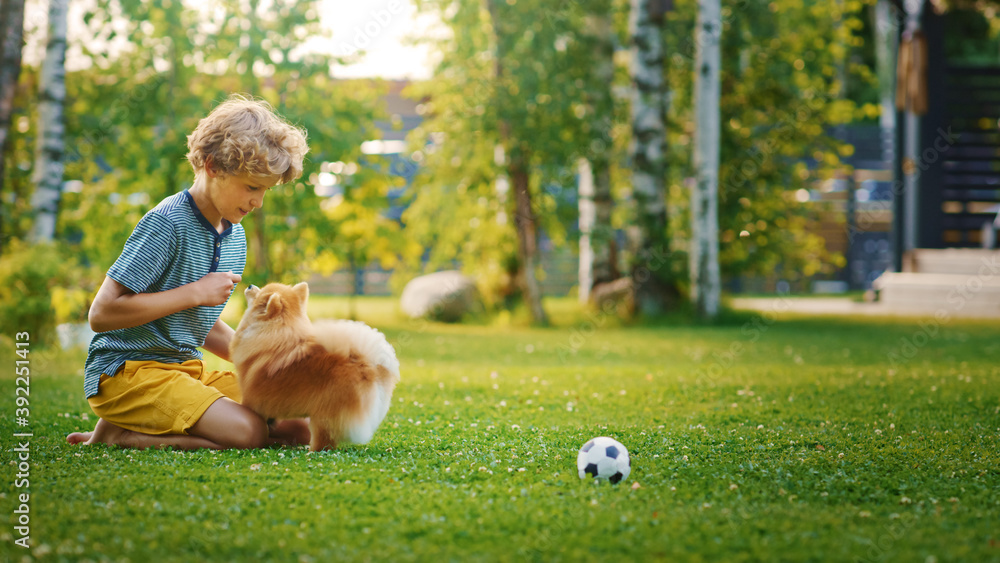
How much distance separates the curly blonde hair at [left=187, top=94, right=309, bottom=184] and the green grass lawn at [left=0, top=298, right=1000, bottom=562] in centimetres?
139

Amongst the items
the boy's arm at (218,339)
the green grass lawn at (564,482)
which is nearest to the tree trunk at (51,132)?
the green grass lawn at (564,482)

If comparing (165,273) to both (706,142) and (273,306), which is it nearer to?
(273,306)

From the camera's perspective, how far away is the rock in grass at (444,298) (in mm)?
14109

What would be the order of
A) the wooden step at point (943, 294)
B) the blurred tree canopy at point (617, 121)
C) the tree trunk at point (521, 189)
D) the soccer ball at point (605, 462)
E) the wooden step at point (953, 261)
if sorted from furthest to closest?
1. the wooden step at point (953, 261)
2. the wooden step at point (943, 294)
3. the blurred tree canopy at point (617, 121)
4. the tree trunk at point (521, 189)
5. the soccer ball at point (605, 462)

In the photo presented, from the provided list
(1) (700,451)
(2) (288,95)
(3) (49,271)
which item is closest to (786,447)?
(1) (700,451)

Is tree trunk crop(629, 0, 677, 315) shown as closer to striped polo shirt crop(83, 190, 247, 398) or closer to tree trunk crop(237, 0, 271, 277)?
tree trunk crop(237, 0, 271, 277)

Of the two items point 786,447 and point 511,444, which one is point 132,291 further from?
point 786,447

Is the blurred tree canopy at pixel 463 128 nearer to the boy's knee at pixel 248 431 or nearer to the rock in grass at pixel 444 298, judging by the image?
the rock in grass at pixel 444 298

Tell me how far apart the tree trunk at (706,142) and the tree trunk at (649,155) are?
2.32 ft

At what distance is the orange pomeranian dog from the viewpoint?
3.64 meters

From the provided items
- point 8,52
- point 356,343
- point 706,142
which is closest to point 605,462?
point 356,343

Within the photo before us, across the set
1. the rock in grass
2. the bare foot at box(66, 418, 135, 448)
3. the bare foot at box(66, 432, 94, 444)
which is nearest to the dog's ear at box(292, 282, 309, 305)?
the bare foot at box(66, 418, 135, 448)

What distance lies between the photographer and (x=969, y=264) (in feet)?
48.7

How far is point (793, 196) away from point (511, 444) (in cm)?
1207
